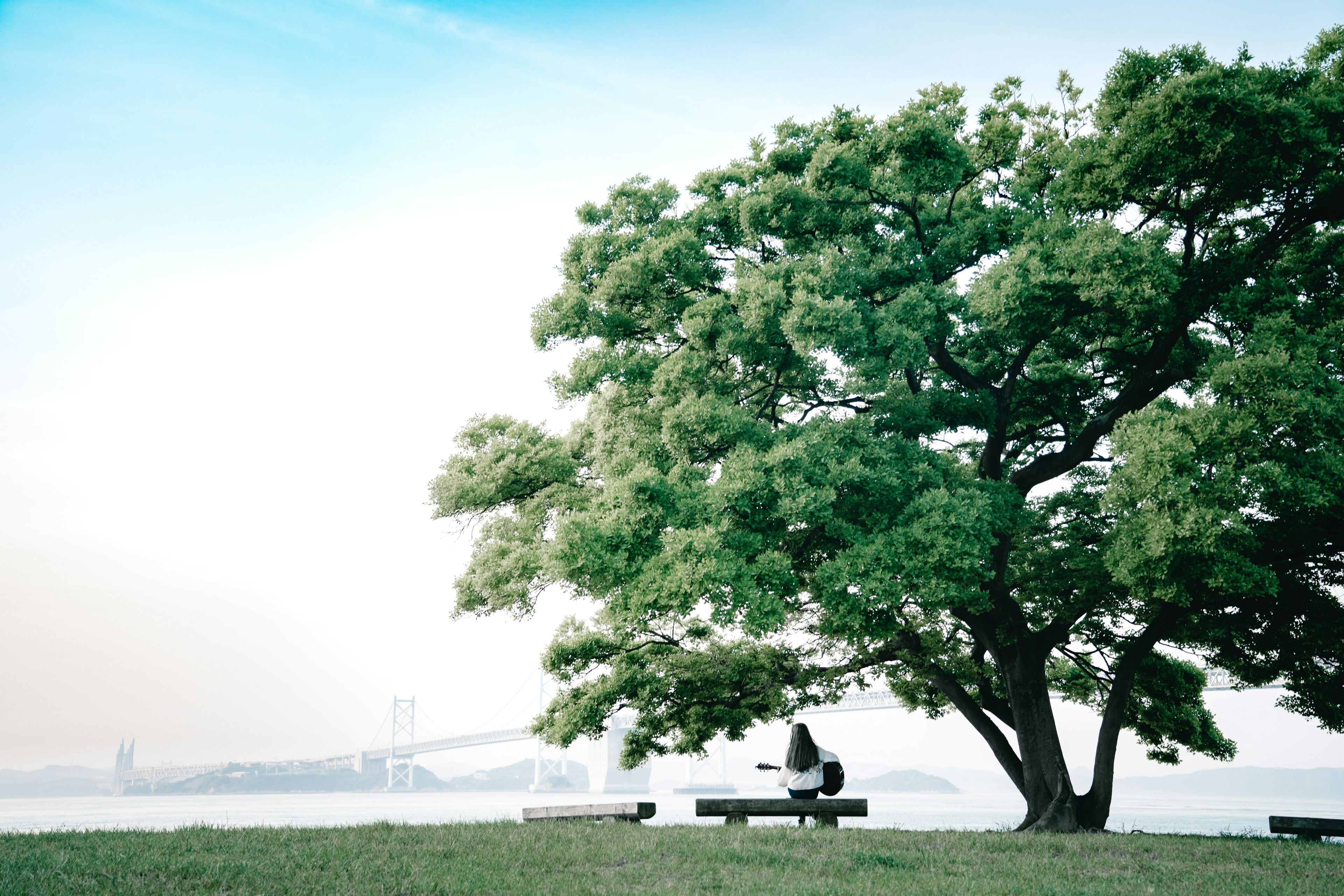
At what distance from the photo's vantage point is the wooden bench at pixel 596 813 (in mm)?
10594

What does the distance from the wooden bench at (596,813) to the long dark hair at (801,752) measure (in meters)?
2.06

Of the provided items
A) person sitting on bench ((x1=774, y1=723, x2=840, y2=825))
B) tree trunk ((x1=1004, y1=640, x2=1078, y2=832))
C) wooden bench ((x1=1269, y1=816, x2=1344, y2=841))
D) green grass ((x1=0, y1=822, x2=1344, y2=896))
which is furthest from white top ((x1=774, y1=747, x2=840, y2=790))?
wooden bench ((x1=1269, y1=816, x2=1344, y2=841))

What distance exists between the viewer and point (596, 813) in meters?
10.9

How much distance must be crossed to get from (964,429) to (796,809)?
24.3 feet

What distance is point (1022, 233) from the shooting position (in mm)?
13391

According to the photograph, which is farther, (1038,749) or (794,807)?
(1038,749)

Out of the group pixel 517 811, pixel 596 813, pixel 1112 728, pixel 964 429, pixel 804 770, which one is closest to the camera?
pixel 596 813

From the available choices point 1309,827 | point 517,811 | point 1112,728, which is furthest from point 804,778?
point 517,811

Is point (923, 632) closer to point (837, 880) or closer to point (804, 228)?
point (804, 228)

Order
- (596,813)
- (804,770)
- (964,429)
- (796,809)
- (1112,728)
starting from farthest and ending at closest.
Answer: (964,429)
(1112,728)
(804,770)
(796,809)
(596,813)

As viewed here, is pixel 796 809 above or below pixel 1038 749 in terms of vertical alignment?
below

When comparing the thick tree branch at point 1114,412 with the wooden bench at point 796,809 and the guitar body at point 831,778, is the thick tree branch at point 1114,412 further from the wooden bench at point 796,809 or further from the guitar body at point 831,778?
the wooden bench at point 796,809

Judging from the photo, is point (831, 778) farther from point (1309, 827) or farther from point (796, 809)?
point (1309, 827)

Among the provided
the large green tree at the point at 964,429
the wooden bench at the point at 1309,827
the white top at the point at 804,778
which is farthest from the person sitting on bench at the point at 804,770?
the wooden bench at the point at 1309,827
